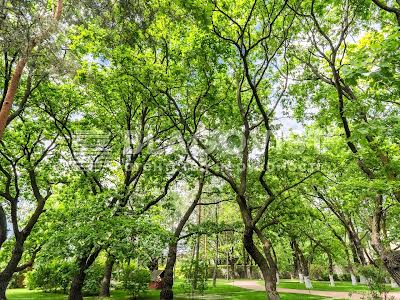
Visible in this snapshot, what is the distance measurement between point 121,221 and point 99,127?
213 inches

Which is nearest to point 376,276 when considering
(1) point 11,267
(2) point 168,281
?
(2) point 168,281

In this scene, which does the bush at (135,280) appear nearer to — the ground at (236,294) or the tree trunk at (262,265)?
the ground at (236,294)

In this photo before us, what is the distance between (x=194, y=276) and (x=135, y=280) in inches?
130

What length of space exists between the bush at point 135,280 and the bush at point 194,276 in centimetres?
220

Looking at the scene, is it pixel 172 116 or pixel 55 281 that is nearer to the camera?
pixel 172 116

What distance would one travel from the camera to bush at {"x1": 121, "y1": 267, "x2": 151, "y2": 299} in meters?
16.9

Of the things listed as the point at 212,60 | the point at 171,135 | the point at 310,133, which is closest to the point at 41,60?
the point at 212,60

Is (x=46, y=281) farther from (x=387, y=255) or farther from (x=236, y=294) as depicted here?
(x=387, y=255)

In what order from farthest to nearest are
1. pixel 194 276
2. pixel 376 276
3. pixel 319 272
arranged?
pixel 319 272
pixel 194 276
pixel 376 276

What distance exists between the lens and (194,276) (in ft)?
58.2

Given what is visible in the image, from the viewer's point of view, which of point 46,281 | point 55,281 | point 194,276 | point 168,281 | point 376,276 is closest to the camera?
point 376,276

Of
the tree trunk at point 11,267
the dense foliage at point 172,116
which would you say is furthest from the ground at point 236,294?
the tree trunk at point 11,267

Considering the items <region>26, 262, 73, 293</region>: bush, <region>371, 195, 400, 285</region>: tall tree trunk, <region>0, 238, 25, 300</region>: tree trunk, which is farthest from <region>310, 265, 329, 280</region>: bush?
<region>0, 238, 25, 300</region>: tree trunk

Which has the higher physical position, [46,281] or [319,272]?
[319,272]
